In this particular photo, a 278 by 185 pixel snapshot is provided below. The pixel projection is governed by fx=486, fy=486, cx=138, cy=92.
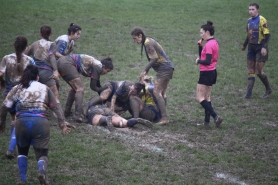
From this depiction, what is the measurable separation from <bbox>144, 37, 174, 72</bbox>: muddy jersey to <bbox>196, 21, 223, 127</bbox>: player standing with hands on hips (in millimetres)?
805

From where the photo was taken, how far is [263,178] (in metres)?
7.17

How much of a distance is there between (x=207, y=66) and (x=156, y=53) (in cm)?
105

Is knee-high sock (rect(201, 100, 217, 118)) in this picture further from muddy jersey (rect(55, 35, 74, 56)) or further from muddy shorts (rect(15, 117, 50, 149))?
muddy shorts (rect(15, 117, 50, 149))

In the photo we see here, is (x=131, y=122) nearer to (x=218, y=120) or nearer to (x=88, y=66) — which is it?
(x=88, y=66)

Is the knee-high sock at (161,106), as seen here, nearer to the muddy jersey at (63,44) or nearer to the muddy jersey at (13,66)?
the muddy jersey at (63,44)

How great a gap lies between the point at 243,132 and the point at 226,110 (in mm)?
1665

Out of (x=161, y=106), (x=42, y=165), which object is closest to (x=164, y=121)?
(x=161, y=106)

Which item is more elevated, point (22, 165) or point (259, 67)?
point (259, 67)

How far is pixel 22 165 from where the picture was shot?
21.7 feet

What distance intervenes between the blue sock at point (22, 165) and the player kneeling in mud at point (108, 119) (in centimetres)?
274

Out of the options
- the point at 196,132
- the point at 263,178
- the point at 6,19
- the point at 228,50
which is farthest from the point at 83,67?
the point at 6,19

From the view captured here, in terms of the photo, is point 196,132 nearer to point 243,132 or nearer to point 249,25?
point 243,132

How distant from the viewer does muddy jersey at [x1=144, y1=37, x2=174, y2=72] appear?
959 cm

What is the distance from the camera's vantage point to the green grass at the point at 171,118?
731cm
